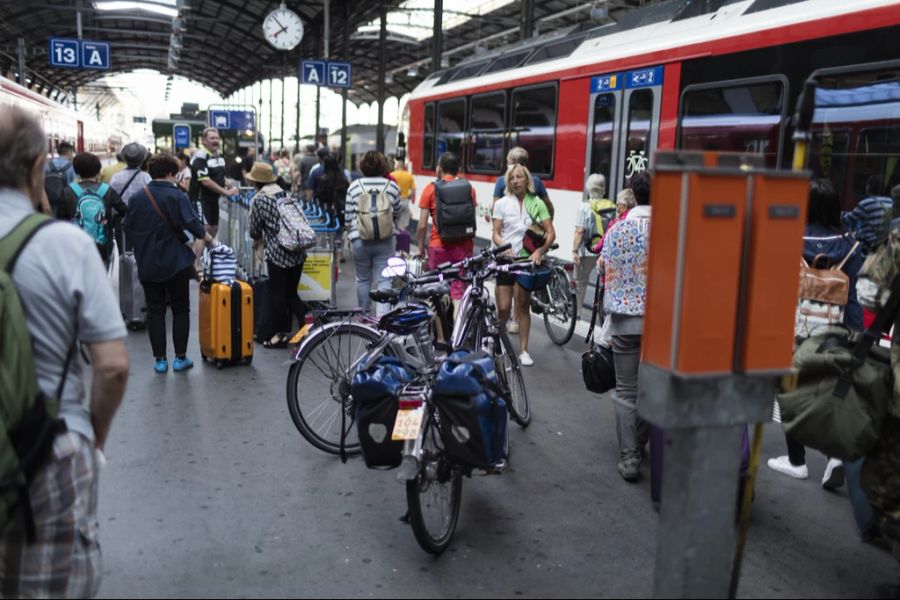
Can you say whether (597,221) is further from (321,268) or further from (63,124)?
(63,124)

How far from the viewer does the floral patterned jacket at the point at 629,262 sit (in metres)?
4.37

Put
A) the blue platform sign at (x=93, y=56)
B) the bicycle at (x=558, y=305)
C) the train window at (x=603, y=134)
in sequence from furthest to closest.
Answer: the blue platform sign at (x=93, y=56) < the train window at (x=603, y=134) < the bicycle at (x=558, y=305)

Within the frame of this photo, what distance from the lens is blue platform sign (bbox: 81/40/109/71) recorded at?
835 inches

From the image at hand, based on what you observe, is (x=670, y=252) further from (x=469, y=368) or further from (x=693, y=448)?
(x=469, y=368)

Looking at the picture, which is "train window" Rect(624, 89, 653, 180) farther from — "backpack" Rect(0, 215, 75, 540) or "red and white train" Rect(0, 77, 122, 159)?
"backpack" Rect(0, 215, 75, 540)

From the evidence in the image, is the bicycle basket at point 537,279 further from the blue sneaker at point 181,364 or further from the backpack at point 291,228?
the blue sneaker at point 181,364

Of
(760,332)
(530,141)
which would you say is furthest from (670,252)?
(530,141)

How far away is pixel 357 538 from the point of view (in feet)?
12.6

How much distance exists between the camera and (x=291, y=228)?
7180 mm

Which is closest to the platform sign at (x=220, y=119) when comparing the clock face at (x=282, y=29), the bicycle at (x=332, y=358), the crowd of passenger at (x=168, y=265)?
the clock face at (x=282, y=29)

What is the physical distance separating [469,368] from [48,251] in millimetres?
1848

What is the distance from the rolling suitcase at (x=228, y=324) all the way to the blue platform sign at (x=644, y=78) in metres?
4.90

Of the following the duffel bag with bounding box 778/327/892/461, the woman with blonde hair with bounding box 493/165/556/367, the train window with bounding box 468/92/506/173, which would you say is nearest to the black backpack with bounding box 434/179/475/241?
the woman with blonde hair with bounding box 493/165/556/367

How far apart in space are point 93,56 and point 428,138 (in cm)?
1047
